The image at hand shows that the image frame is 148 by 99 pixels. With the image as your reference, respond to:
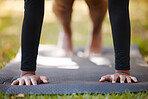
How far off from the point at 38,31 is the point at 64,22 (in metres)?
1.09

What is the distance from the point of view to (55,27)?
175 inches

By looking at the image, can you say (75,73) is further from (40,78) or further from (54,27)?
(54,27)

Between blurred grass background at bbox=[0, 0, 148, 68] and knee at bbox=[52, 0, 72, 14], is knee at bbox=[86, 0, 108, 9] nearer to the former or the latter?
knee at bbox=[52, 0, 72, 14]

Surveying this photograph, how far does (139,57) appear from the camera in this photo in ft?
8.78

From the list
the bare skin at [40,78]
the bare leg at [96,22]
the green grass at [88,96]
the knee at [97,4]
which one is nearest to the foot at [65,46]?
the bare leg at [96,22]

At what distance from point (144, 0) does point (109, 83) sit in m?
4.37

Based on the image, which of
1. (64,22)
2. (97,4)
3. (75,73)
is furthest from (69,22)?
(75,73)

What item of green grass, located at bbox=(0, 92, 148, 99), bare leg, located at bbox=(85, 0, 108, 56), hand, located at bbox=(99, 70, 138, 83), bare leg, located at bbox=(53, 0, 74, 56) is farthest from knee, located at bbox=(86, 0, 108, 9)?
green grass, located at bbox=(0, 92, 148, 99)

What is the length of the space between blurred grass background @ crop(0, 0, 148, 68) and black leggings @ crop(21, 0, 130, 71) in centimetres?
89

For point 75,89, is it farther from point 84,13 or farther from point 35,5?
point 84,13

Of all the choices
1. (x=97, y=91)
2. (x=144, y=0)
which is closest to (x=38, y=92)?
(x=97, y=91)

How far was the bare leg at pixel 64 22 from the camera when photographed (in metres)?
2.76

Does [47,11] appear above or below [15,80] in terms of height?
above

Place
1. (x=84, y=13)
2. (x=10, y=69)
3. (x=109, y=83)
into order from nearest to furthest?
(x=109, y=83)
(x=10, y=69)
(x=84, y=13)
